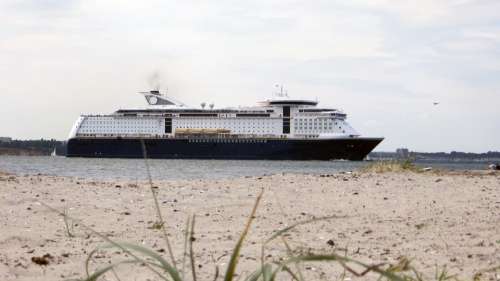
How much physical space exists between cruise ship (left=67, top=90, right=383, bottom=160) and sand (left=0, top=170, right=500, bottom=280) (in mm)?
47196

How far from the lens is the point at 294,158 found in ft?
182

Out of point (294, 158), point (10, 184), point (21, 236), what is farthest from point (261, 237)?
point (294, 158)

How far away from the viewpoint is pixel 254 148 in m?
56.0

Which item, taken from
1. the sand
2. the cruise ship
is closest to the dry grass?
the sand

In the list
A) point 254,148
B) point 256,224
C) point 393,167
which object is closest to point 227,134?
point 254,148

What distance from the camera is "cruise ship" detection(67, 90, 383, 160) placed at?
55.6 m

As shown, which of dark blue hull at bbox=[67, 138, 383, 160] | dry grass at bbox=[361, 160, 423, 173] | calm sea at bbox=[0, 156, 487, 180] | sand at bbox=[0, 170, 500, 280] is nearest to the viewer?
sand at bbox=[0, 170, 500, 280]

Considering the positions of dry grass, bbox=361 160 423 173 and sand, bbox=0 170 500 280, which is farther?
dry grass, bbox=361 160 423 173

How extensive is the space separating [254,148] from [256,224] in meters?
50.9

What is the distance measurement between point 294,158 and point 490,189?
4751 cm

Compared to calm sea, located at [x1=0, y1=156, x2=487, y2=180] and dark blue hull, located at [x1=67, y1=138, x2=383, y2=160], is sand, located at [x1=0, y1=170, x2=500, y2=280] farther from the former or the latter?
dark blue hull, located at [x1=67, y1=138, x2=383, y2=160]

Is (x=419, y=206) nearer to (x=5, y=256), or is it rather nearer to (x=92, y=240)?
(x=92, y=240)

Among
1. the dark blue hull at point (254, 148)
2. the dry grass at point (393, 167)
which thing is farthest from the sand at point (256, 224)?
the dark blue hull at point (254, 148)

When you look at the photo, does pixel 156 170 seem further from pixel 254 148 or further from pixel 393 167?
pixel 254 148
